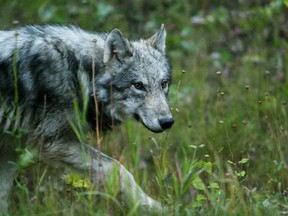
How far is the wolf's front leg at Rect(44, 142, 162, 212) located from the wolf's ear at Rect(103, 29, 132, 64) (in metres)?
0.68

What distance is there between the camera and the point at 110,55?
5641 millimetres

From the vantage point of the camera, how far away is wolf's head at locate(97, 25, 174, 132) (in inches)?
215

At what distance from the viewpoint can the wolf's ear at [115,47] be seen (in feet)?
18.3

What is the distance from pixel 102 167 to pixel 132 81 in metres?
0.79

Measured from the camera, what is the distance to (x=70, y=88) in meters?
5.50

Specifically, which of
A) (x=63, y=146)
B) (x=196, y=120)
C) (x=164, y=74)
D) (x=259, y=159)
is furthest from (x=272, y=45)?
(x=63, y=146)

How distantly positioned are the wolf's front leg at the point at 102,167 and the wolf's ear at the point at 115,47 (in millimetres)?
681

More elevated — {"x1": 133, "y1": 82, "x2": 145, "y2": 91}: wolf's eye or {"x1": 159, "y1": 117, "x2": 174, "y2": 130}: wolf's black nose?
{"x1": 133, "y1": 82, "x2": 145, "y2": 91}: wolf's eye

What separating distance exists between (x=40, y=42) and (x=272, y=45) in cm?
398

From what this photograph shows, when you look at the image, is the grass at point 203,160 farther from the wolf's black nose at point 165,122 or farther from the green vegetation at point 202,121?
the wolf's black nose at point 165,122

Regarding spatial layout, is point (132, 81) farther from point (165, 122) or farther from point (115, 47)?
point (165, 122)

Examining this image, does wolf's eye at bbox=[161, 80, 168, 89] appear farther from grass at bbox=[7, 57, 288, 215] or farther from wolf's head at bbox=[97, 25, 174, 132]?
grass at bbox=[7, 57, 288, 215]

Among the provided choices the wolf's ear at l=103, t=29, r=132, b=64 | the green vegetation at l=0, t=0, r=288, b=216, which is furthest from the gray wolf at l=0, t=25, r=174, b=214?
the green vegetation at l=0, t=0, r=288, b=216

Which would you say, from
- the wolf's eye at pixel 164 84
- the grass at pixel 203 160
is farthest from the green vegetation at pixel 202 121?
the wolf's eye at pixel 164 84
